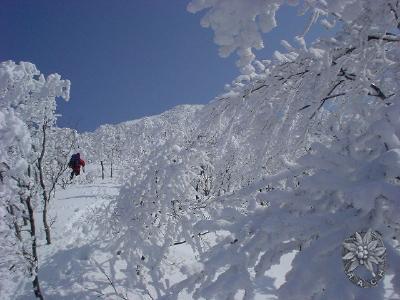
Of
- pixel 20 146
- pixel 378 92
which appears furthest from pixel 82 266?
pixel 378 92

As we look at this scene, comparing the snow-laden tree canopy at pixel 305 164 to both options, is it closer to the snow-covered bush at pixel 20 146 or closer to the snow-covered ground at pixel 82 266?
the snow-covered bush at pixel 20 146

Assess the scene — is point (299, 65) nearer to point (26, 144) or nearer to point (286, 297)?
point (286, 297)

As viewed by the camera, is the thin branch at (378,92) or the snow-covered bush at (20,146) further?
the snow-covered bush at (20,146)

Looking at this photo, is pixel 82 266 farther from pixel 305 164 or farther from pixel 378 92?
pixel 305 164

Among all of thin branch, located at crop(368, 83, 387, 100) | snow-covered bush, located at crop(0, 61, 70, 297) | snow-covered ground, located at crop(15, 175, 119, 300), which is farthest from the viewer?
snow-covered ground, located at crop(15, 175, 119, 300)

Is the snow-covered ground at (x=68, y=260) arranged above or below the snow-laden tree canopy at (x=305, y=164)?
below

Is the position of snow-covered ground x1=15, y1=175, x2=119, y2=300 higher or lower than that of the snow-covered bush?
lower

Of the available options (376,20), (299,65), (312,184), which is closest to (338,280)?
(312,184)

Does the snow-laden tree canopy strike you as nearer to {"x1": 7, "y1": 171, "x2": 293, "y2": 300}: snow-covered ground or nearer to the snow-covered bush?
the snow-covered bush

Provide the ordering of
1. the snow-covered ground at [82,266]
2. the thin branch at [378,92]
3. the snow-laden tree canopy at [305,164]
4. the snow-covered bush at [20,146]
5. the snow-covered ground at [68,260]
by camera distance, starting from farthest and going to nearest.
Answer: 1. the snow-covered ground at [68,260]
2. the snow-covered ground at [82,266]
3. the snow-covered bush at [20,146]
4. the thin branch at [378,92]
5. the snow-laden tree canopy at [305,164]

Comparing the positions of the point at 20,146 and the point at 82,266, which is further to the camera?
the point at 82,266

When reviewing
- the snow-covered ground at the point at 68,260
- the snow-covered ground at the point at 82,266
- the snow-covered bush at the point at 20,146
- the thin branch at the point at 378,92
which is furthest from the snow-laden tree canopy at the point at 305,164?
the snow-covered ground at the point at 68,260

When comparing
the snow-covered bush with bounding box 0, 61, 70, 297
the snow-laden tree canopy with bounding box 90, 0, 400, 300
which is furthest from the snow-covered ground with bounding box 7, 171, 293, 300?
the snow-laden tree canopy with bounding box 90, 0, 400, 300

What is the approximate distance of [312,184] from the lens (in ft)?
6.08
